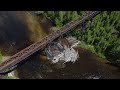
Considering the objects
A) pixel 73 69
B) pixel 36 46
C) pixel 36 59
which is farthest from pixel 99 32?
pixel 36 46

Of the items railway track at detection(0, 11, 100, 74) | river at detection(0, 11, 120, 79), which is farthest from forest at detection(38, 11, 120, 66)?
railway track at detection(0, 11, 100, 74)

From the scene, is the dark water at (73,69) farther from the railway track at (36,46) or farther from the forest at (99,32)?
the railway track at (36,46)

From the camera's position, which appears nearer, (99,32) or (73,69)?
(73,69)

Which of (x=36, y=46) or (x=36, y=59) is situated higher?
(x=36, y=46)

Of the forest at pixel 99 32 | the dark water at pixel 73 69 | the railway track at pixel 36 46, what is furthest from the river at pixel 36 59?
the railway track at pixel 36 46

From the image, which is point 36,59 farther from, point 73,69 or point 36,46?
point 73,69
